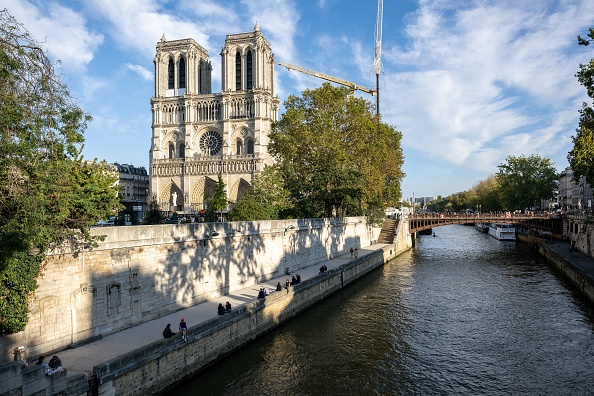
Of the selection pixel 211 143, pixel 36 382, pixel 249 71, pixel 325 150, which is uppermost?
pixel 249 71

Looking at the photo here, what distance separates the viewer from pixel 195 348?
16906 mm

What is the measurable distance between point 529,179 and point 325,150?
52.7 meters

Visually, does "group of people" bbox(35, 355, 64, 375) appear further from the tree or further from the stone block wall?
the tree

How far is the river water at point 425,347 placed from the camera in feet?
54.3

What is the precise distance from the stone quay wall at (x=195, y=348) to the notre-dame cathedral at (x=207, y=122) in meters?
56.4

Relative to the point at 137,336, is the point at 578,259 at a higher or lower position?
higher

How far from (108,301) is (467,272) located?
111 ft

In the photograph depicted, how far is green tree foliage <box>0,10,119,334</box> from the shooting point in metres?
12.8

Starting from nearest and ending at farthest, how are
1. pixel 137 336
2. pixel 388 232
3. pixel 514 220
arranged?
pixel 137 336, pixel 514 220, pixel 388 232

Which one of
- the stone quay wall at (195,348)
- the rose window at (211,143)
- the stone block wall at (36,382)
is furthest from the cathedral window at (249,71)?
the stone block wall at (36,382)

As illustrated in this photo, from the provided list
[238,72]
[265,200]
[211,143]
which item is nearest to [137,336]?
[265,200]

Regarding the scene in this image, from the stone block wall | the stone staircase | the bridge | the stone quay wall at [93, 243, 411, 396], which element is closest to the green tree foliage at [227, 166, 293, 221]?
the stone quay wall at [93, 243, 411, 396]

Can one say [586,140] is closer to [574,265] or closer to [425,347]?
[574,265]

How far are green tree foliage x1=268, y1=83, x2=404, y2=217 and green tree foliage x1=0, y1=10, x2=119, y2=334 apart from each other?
100 ft
